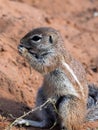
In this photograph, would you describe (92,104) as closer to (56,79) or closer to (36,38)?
(56,79)

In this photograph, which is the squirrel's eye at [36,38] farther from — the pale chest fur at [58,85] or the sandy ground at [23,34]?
the sandy ground at [23,34]

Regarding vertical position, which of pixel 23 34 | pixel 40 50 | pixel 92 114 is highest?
pixel 40 50

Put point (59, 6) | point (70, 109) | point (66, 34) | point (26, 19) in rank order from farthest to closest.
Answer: point (59, 6) → point (66, 34) → point (26, 19) → point (70, 109)

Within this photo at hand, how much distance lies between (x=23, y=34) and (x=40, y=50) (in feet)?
7.29

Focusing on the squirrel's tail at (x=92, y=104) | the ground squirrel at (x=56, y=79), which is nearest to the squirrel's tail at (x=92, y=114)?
the squirrel's tail at (x=92, y=104)

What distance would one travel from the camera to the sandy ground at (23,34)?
7.17m

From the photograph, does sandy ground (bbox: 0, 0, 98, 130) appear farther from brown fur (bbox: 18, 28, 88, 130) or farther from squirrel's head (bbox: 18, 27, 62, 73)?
squirrel's head (bbox: 18, 27, 62, 73)

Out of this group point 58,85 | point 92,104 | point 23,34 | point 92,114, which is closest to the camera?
point 58,85

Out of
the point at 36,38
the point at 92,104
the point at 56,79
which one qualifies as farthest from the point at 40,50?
the point at 92,104

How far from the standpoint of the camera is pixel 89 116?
6.90 metres

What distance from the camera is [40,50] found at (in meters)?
6.62

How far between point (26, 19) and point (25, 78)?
1903 mm

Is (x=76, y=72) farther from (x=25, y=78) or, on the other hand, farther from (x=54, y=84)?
(x=25, y=78)

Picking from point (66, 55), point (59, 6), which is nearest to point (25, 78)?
point (66, 55)
